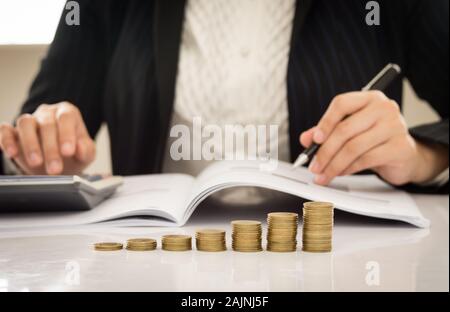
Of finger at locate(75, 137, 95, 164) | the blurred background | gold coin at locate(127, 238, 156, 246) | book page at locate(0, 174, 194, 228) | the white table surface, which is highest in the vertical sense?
the blurred background

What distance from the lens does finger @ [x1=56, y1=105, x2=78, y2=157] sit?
66 centimetres

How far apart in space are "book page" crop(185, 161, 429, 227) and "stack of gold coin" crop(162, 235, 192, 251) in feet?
0.26

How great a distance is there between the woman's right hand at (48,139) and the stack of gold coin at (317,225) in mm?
338

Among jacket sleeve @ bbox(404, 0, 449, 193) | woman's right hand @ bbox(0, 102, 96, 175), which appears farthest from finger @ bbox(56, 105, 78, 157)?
jacket sleeve @ bbox(404, 0, 449, 193)

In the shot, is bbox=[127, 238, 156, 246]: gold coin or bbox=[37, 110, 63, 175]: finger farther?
bbox=[37, 110, 63, 175]: finger

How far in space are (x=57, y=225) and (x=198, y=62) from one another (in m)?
0.59

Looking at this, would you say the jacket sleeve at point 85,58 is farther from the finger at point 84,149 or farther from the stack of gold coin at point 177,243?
the stack of gold coin at point 177,243

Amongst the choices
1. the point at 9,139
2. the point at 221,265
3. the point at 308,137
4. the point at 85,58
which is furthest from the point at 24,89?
the point at 221,265

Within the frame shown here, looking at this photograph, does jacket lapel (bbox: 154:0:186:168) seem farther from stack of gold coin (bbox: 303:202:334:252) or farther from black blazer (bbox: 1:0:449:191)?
stack of gold coin (bbox: 303:202:334:252)

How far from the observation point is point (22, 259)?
1.17ft

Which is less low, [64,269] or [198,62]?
[198,62]
